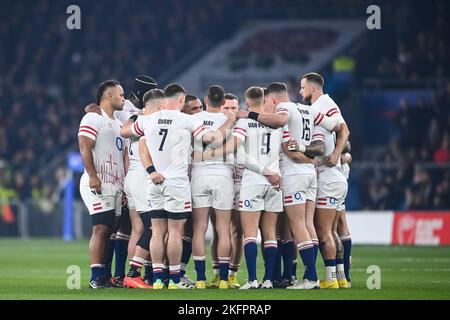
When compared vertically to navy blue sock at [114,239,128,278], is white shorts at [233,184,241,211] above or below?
above

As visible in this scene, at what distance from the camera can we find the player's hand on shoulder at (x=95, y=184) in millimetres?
16250

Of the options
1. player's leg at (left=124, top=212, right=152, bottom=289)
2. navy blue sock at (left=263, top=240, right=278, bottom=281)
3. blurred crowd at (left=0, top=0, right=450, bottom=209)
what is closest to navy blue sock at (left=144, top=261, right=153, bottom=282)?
player's leg at (left=124, top=212, right=152, bottom=289)

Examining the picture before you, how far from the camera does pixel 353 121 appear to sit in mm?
35281

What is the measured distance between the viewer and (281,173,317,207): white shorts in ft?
53.2

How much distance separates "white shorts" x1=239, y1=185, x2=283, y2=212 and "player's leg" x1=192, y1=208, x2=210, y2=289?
54cm

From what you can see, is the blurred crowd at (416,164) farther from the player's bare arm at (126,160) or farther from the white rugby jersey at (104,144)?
the white rugby jersey at (104,144)

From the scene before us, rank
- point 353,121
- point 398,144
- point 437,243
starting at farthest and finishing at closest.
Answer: point 353,121, point 398,144, point 437,243

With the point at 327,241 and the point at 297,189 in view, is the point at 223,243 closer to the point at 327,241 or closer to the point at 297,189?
the point at 297,189

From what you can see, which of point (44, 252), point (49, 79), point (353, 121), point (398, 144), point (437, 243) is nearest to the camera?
point (44, 252)

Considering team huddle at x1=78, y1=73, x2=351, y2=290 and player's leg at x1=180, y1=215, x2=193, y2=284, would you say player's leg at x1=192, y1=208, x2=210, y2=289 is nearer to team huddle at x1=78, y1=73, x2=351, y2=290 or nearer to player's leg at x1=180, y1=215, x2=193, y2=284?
team huddle at x1=78, y1=73, x2=351, y2=290

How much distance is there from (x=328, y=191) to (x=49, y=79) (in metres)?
27.0

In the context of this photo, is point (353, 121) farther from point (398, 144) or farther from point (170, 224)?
point (170, 224)

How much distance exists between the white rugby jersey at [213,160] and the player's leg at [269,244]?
79cm
